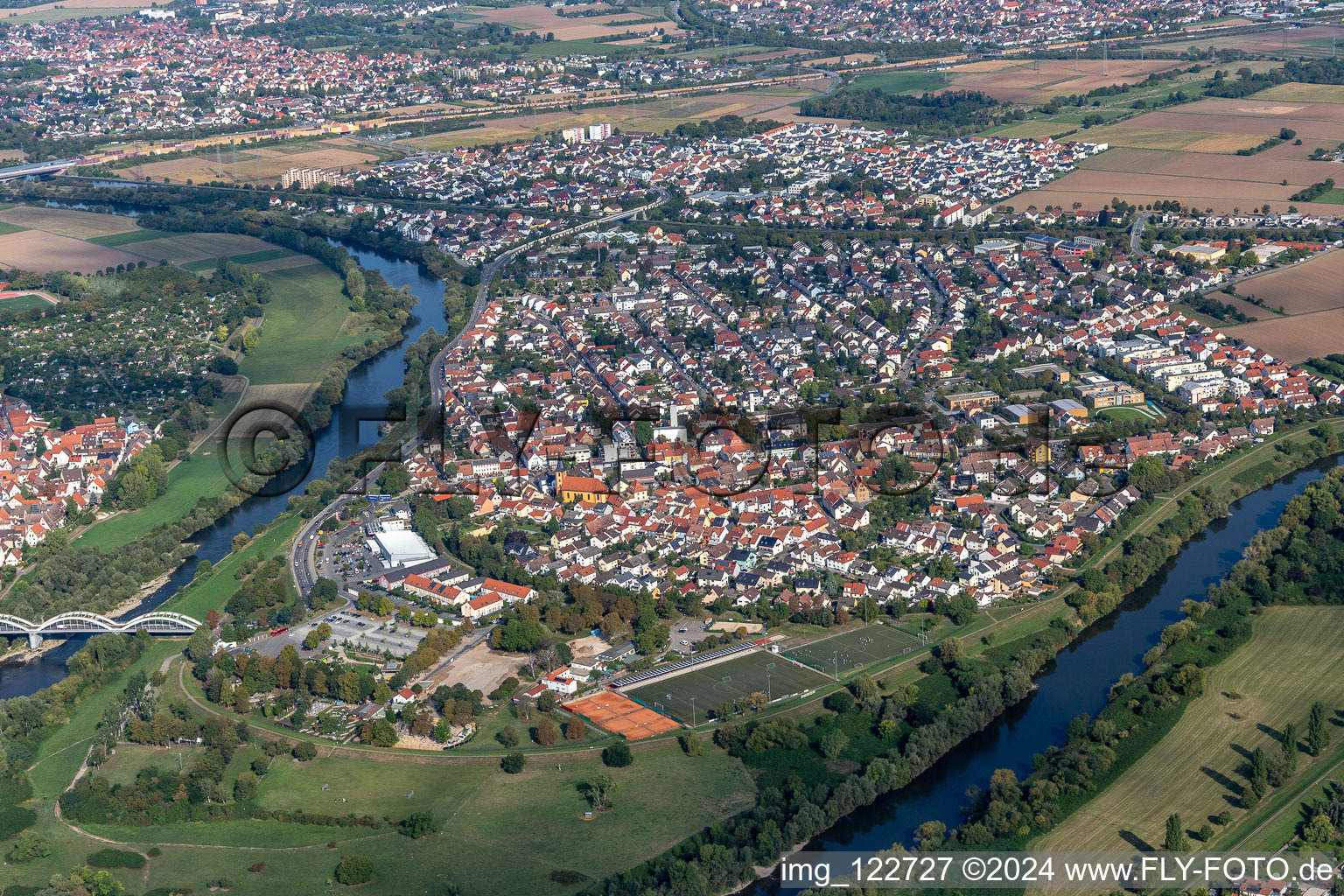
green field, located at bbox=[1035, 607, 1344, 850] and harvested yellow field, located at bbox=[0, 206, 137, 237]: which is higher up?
harvested yellow field, located at bbox=[0, 206, 137, 237]

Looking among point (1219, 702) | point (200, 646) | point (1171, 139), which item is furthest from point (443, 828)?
point (1171, 139)

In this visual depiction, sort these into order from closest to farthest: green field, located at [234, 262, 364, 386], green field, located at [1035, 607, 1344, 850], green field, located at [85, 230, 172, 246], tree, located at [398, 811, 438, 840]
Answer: green field, located at [1035, 607, 1344, 850] → tree, located at [398, 811, 438, 840] → green field, located at [234, 262, 364, 386] → green field, located at [85, 230, 172, 246]

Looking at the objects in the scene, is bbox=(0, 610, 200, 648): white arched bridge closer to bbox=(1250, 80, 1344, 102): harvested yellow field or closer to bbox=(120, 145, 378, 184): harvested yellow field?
bbox=(120, 145, 378, 184): harvested yellow field

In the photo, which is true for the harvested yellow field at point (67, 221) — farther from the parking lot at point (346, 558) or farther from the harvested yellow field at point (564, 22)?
the harvested yellow field at point (564, 22)

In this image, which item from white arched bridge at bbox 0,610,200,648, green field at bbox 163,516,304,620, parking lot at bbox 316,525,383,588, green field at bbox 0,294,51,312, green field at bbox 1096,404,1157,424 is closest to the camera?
white arched bridge at bbox 0,610,200,648

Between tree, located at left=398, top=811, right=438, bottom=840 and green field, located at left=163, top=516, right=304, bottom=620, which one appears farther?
green field, located at left=163, top=516, right=304, bottom=620

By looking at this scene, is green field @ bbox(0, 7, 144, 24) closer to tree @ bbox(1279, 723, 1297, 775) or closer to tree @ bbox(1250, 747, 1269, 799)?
tree @ bbox(1279, 723, 1297, 775)

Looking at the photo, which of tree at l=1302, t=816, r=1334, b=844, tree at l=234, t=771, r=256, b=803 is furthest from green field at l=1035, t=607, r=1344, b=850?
tree at l=234, t=771, r=256, b=803

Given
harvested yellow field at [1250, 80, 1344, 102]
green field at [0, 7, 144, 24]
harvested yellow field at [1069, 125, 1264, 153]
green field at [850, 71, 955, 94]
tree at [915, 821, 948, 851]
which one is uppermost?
green field at [0, 7, 144, 24]

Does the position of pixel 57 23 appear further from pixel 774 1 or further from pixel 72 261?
pixel 72 261
